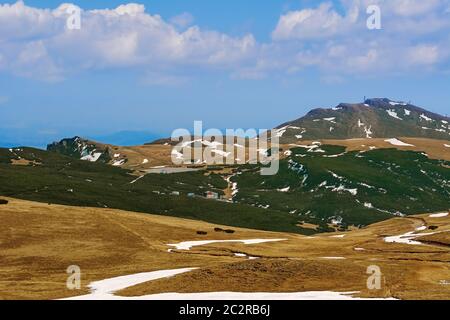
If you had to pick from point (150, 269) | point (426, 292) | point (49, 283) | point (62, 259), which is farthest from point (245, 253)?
point (426, 292)

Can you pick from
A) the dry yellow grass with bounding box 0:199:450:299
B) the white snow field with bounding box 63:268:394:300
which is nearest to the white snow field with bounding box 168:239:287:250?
the dry yellow grass with bounding box 0:199:450:299

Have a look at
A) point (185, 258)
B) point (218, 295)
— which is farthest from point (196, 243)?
point (218, 295)

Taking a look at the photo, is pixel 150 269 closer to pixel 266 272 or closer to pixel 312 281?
pixel 266 272

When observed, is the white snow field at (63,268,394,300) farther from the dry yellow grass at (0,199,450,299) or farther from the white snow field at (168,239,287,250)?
the white snow field at (168,239,287,250)

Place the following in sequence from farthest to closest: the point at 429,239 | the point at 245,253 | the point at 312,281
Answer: the point at 429,239 < the point at 245,253 < the point at 312,281

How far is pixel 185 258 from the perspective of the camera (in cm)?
8494

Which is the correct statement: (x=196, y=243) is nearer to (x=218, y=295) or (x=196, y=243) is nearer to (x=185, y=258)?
(x=185, y=258)

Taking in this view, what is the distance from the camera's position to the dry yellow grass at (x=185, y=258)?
199 feet

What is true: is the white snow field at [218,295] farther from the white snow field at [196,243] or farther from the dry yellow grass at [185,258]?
the white snow field at [196,243]

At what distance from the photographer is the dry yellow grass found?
60.6 meters

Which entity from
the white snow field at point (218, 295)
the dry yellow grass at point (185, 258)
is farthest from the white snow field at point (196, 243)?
the white snow field at point (218, 295)
